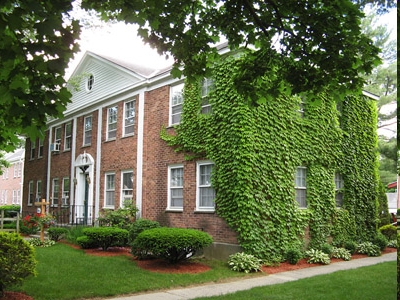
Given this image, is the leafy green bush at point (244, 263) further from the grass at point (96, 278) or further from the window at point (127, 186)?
the window at point (127, 186)

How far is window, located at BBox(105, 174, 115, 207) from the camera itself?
571 inches

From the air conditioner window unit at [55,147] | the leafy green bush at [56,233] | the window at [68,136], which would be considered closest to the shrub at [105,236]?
the leafy green bush at [56,233]

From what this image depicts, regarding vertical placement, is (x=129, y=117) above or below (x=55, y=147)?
above

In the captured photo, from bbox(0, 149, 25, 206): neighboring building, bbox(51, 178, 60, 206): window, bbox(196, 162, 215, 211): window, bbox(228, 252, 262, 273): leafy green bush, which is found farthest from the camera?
bbox(51, 178, 60, 206): window

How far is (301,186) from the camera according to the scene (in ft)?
36.9

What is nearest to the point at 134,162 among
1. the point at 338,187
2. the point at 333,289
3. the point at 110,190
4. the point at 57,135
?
the point at 110,190

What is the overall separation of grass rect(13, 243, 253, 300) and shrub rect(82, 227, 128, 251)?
79 centimetres

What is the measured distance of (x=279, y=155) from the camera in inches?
406

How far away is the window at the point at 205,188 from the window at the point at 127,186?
3357 millimetres

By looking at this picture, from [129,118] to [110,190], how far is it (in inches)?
107

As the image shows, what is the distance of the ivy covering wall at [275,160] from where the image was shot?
957 cm

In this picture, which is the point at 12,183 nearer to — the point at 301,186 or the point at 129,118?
the point at 129,118

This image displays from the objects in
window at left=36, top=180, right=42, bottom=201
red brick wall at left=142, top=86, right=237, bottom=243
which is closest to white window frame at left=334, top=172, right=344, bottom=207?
red brick wall at left=142, top=86, right=237, bottom=243

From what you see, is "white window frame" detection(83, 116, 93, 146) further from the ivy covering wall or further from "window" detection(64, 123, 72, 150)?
the ivy covering wall
